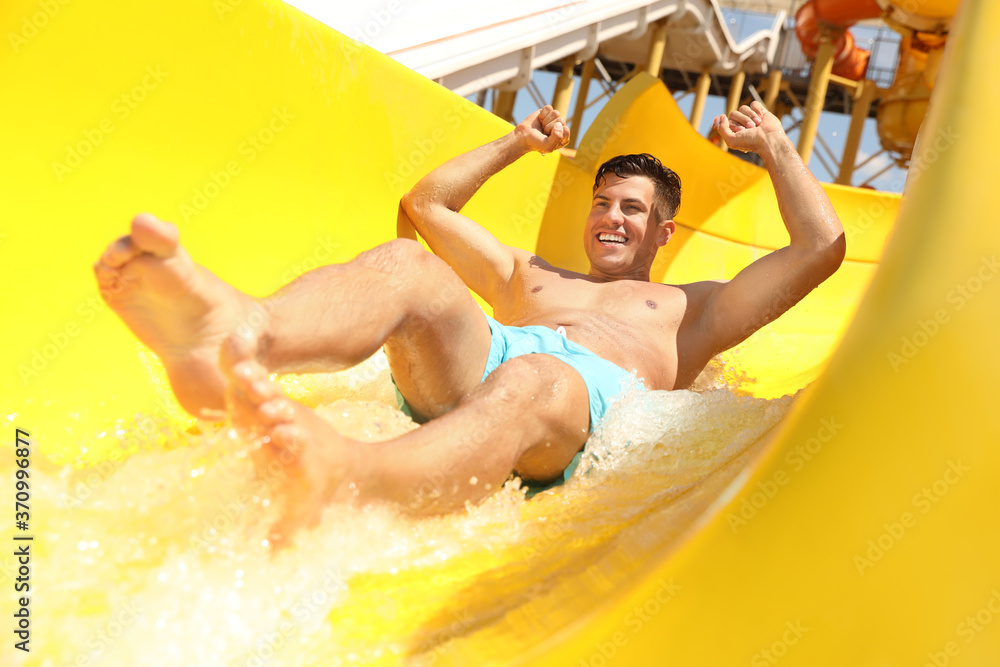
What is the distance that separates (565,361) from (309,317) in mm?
531

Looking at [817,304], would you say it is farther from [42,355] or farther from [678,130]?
[42,355]

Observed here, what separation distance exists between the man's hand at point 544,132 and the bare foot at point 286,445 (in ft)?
3.95

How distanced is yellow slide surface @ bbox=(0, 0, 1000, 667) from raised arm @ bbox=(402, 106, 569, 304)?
0.38ft

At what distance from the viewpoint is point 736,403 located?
1.57 metres

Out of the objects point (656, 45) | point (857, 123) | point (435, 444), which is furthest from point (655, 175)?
point (857, 123)

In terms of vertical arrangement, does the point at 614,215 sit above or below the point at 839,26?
above

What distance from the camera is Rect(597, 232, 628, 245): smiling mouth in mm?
1810

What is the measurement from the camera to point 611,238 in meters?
1.82

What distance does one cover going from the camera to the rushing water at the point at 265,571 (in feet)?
2.45

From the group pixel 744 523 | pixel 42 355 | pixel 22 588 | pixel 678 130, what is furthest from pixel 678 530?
pixel 678 130

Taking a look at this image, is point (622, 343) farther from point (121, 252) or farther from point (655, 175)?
point (121, 252)

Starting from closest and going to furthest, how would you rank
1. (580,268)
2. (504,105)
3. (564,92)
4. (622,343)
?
(622,343)
(580,268)
(564,92)
(504,105)

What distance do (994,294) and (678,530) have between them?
38 centimetres

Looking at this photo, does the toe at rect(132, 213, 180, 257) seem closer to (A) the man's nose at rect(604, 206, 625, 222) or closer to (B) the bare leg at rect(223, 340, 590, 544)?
(B) the bare leg at rect(223, 340, 590, 544)
